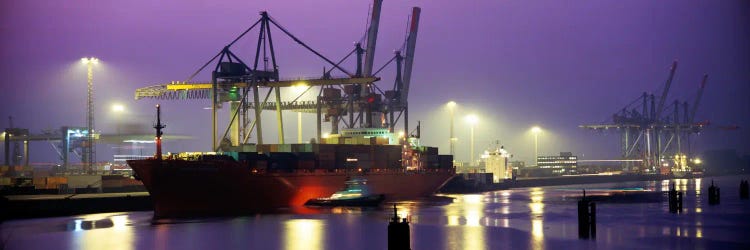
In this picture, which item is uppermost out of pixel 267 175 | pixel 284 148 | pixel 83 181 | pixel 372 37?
pixel 372 37

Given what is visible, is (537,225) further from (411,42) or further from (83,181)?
(411,42)

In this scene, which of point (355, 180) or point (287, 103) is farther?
point (287, 103)

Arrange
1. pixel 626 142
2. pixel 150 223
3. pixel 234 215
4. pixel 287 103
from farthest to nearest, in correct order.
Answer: pixel 626 142 → pixel 287 103 → pixel 234 215 → pixel 150 223

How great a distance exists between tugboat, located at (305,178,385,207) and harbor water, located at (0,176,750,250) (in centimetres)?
188

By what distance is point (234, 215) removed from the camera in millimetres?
55406

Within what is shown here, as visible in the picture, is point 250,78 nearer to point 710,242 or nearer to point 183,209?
point 183,209

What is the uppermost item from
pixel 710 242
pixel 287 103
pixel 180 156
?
pixel 287 103

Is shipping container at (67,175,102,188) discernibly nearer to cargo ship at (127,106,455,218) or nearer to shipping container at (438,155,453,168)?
cargo ship at (127,106,455,218)

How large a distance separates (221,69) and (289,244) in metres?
32.5

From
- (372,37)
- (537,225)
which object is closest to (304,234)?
(537,225)

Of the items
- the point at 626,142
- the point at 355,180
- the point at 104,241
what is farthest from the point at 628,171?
the point at 104,241

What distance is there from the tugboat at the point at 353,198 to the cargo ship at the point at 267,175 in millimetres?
495

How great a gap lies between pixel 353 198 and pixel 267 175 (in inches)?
357

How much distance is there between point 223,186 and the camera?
56719 mm
